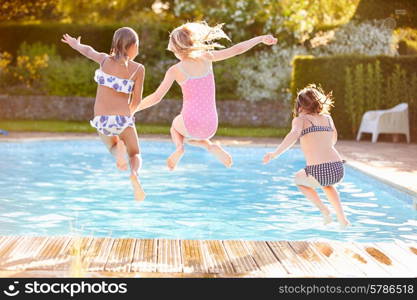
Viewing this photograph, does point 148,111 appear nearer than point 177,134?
No

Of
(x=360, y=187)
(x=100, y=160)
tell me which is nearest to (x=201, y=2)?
(x=100, y=160)

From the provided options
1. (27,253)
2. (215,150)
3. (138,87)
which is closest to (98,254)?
(27,253)

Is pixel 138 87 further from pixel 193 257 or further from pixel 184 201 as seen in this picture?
pixel 184 201

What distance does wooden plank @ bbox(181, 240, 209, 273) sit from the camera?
559cm

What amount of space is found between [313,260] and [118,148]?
1694 millimetres

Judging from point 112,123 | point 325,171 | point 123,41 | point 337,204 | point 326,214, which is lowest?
point 326,214

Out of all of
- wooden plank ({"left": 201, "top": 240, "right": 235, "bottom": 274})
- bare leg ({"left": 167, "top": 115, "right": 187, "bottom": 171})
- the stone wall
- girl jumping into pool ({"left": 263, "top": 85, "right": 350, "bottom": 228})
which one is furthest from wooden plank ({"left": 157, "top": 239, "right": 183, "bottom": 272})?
the stone wall

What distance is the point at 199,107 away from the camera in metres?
5.77

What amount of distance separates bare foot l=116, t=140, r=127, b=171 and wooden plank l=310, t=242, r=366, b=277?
5.54 feet

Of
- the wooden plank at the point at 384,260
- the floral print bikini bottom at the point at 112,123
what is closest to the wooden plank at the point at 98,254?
the floral print bikini bottom at the point at 112,123

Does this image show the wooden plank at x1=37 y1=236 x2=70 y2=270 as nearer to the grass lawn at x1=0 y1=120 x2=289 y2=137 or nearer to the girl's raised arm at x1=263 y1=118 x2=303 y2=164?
the girl's raised arm at x1=263 y1=118 x2=303 y2=164

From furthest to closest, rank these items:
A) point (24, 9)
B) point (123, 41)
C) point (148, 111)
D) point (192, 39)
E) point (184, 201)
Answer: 1. point (24, 9)
2. point (148, 111)
3. point (184, 201)
4. point (192, 39)
5. point (123, 41)

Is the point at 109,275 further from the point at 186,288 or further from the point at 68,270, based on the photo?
the point at 186,288

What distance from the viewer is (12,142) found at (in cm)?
1609
